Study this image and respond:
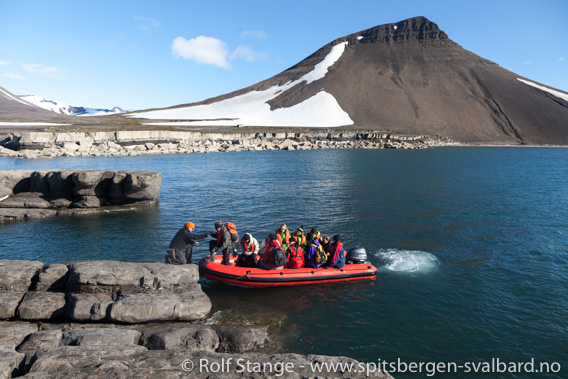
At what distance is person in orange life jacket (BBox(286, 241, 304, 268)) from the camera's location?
1477 cm

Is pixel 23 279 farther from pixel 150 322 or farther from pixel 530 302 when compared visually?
pixel 530 302

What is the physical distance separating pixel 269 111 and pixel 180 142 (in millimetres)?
74640

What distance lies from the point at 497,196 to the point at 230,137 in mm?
83157

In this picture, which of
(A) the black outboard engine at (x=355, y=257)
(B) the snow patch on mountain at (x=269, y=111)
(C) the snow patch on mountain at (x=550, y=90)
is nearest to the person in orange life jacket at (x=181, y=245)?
(A) the black outboard engine at (x=355, y=257)

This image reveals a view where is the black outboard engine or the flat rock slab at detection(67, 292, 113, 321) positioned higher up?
the black outboard engine

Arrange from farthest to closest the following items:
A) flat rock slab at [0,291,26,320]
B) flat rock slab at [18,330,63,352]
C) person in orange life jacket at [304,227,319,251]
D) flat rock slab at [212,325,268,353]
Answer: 1. person in orange life jacket at [304,227,319,251]
2. flat rock slab at [0,291,26,320]
3. flat rock slab at [212,325,268,353]
4. flat rock slab at [18,330,63,352]

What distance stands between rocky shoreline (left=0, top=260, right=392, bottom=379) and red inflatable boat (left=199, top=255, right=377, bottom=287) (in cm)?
197

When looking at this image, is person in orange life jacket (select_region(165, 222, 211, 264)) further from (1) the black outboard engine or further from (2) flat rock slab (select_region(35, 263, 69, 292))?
(1) the black outboard engine

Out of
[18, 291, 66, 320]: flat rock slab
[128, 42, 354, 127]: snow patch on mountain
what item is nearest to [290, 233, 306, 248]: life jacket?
[18, 291, 66, 320]: flat rock slab

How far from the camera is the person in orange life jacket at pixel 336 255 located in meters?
14.9

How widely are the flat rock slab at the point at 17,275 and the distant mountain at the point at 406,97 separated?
13052 centimetres

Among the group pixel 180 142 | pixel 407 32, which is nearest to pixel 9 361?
pixel 180 142

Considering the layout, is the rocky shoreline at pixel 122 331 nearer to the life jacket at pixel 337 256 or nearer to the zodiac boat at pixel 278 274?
the zodiac boat at pixel 278 274

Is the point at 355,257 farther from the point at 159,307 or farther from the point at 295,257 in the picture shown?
the point at 159,307
